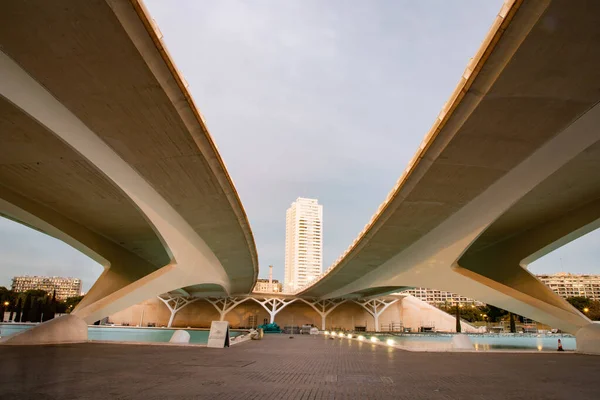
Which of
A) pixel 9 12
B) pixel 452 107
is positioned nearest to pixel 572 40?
pixel 452 107

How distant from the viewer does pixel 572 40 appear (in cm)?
759

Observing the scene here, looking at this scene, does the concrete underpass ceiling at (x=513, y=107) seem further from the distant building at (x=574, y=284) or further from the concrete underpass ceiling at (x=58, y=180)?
the distant building at (x=574, y=284)

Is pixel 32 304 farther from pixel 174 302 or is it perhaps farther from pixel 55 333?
pixel 55 333

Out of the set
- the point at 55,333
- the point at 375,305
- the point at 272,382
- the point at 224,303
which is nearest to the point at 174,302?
the point at 224,303

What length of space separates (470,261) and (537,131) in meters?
17.4

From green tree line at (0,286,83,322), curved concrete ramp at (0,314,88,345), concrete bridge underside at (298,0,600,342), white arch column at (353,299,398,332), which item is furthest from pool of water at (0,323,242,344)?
white arch column at (353,299,398,332)

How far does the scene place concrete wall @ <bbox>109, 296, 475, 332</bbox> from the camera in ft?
219

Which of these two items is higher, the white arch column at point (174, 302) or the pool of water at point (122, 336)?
the white arch column at point (174, 302)

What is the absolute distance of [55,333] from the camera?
16250 millimetres

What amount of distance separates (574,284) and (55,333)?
608 feet

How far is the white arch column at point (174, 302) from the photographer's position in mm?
65231

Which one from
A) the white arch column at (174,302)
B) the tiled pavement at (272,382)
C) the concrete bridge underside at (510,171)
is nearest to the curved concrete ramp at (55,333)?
the tiled pavement at (272,382)

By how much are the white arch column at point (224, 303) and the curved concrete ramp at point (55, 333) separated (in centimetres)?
4740

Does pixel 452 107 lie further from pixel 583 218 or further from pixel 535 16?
pixel 583 218
